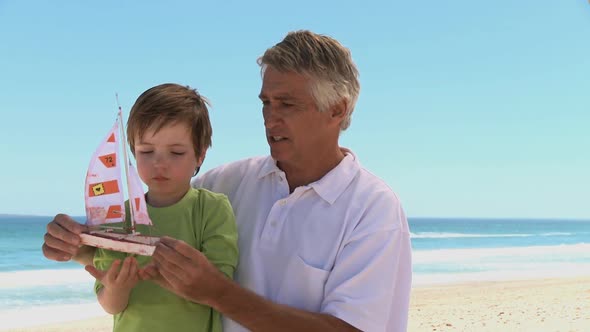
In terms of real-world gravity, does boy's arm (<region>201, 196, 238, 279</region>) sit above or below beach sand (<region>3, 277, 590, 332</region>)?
above

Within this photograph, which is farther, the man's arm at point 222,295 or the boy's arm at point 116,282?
the boy's arm at point 116,282

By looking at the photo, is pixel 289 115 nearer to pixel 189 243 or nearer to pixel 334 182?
pixel 334 182

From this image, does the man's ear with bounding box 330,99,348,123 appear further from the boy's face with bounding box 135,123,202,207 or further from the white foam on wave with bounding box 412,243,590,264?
the white foam on wave with bounding box 412,243,590,264

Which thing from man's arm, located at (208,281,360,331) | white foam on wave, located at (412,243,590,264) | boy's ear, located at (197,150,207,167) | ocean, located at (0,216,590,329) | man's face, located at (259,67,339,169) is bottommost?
white foam on wave, located at (412,243,590,264)

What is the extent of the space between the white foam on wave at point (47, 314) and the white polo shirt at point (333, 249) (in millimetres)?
8921

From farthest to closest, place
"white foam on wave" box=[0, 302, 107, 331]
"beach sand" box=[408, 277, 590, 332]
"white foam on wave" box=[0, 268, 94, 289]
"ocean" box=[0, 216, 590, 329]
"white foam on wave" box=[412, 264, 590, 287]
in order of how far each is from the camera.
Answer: "white foam on wave" box=[412, 264, 590, 287] < "white foam on wave" box=[0, 268, 94, 289] < "ocean" box=[0, 216, 590, 329] < "white foam on wave" box=[0, 302, 107, 331] < "beach sand" box=[408, 277, 590, 332]

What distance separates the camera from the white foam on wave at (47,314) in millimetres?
10820

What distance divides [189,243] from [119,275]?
0.29 metres

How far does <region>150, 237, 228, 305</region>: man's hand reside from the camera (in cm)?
206

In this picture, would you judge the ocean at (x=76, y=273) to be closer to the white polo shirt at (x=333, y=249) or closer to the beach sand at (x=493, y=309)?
the beach sand at (x=493, y=309)

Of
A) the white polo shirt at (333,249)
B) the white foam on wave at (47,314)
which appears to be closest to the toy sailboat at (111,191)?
the white polo shirt at (333,249)

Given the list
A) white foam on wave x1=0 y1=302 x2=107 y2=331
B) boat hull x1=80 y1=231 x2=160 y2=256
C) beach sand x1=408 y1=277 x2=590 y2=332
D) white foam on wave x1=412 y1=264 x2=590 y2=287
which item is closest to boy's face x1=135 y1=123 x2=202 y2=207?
boat hull x1=80 y1=231 x2=160 y2=256

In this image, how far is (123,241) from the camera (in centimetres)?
215

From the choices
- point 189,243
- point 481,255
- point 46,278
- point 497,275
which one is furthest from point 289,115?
point 481,255
